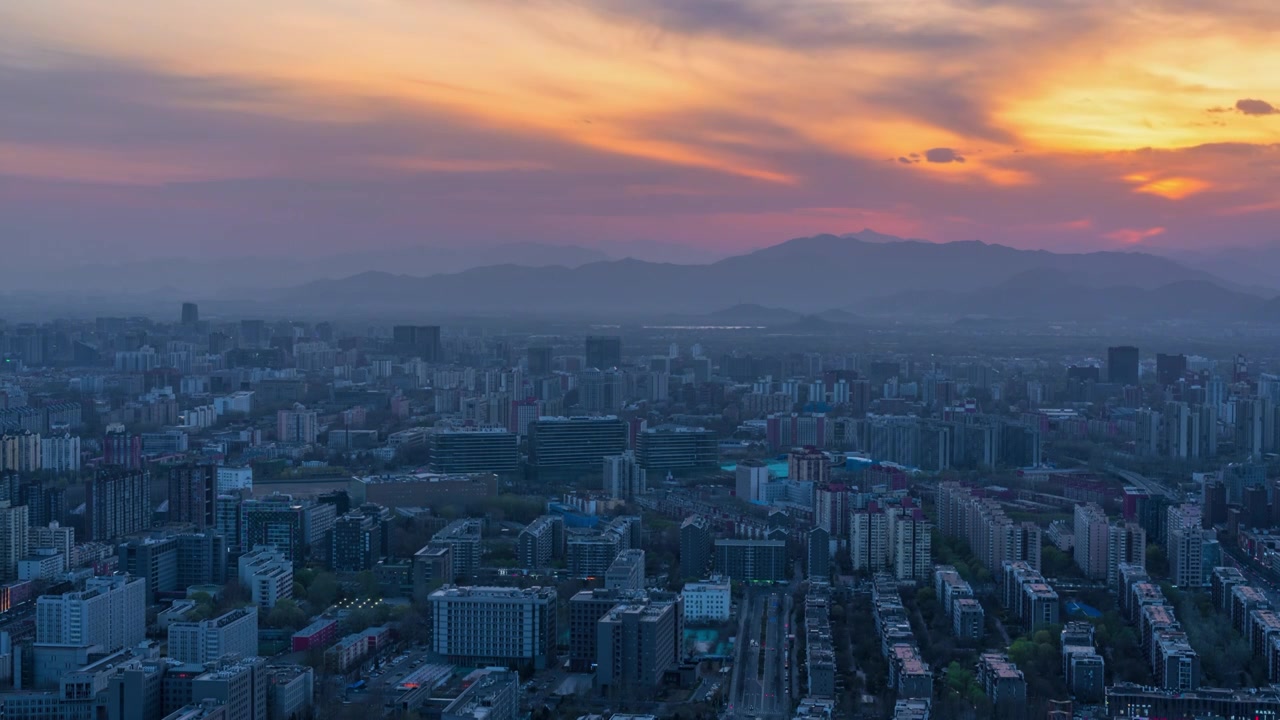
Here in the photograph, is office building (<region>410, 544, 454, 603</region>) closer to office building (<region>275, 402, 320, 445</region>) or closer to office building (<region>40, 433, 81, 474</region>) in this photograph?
office building (<region>40, 433, 81, 474</region>)

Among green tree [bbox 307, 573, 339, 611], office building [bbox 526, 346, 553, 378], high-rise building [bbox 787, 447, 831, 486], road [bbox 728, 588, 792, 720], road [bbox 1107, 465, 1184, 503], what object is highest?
office building [bbox 526, 346, 553, 378]

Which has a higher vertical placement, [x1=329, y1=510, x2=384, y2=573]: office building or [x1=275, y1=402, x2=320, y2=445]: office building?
[x1=275, y1=402, x2=320, y2=445]: office building

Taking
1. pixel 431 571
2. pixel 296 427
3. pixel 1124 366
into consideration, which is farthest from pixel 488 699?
pixel 1124 366

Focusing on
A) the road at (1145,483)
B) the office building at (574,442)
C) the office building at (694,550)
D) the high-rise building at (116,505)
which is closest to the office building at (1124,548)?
the office building at (694,550)

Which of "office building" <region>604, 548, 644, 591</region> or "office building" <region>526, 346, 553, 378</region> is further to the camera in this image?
"office building" <region>526, 346, 553, 378</region>

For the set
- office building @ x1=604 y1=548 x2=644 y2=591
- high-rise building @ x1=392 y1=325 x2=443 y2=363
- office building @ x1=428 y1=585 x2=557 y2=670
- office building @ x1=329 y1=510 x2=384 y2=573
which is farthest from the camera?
high-rise building @ x1=392 y1=325 x2=443 y2=363

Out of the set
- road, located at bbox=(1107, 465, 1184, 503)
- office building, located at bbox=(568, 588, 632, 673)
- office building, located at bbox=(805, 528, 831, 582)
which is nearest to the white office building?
office building, located at bbox=(568, 588, 632, 673)

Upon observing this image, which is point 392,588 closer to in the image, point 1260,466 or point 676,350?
point 1260,466

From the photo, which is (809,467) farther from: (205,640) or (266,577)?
(205,640)
